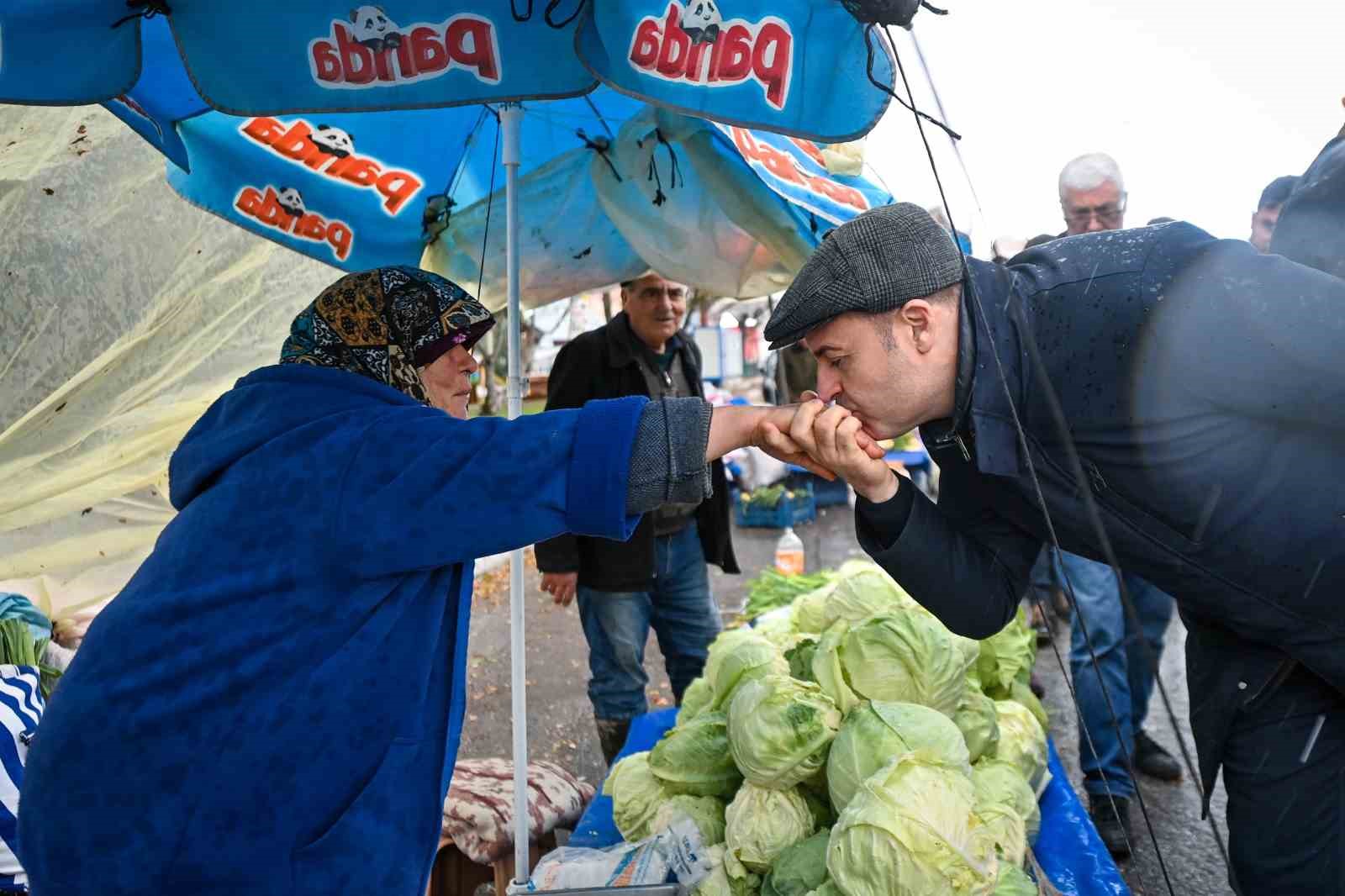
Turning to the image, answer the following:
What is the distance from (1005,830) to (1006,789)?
0.24 m

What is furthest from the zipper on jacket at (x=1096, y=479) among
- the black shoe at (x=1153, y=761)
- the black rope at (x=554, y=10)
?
the black shoe at (x=1153, y=761)

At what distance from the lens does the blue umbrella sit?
2184 millimetres

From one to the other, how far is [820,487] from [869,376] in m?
9.82

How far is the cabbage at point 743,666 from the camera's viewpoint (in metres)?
2.96

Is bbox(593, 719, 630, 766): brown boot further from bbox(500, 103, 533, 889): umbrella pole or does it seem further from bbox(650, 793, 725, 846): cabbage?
bbox(650, 793, 725, 846): cabbage

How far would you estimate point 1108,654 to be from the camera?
4.02 m

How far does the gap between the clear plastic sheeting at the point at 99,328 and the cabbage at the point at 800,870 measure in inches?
123

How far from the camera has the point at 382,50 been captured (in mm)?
2414

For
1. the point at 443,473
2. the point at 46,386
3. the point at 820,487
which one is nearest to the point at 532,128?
the point at 46,386

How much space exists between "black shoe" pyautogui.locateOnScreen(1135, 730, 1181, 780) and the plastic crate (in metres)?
6.14

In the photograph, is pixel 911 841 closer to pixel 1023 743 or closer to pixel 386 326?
pixel 1023 743

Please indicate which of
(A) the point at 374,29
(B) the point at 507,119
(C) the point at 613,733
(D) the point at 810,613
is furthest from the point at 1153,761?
(A) the point at 374,29

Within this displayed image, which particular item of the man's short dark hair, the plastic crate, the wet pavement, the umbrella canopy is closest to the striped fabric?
the umbrella canopy

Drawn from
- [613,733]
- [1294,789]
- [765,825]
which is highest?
[1294,789]
